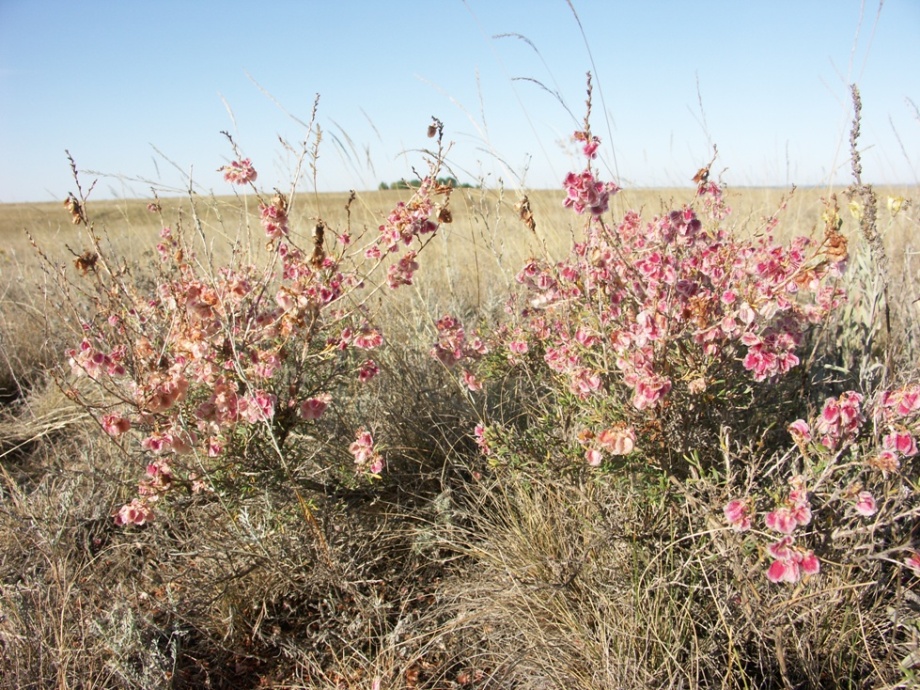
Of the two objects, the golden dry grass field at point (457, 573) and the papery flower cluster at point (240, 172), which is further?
the papery flower cluster at point (240, 172)

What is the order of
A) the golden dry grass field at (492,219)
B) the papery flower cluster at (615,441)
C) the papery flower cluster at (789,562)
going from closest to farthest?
1. the papery flower cluster at (789,562)
2. the papery flower cluster at (615,441)
3. the golden dry grass field at (492,219)

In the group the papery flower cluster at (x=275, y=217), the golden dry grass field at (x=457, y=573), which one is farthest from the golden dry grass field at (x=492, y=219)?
the golden dry grass field at (x=457, y=573)

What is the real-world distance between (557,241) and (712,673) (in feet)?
7.31

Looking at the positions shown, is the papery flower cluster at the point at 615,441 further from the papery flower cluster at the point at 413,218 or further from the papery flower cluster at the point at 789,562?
the papery flower cluster at the point at 413,218

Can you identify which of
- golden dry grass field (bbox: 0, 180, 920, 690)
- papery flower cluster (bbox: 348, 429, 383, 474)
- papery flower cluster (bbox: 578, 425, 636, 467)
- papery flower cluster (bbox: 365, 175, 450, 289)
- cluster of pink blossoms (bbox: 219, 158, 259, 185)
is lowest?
golden dry grass field (bbox: 0, 180, 920, 690)

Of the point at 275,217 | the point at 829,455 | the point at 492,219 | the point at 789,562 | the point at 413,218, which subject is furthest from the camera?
the point at 492,219

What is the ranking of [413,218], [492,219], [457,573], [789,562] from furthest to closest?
[492,219] → [457,573] → [413,218] → [789,562]

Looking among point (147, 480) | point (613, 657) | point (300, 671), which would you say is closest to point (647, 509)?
point (613, 657)

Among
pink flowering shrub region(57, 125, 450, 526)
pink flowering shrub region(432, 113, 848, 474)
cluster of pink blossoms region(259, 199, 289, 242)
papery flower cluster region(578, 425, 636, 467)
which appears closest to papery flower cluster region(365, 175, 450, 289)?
pink flowering shrub region(57, 125, 450, 526)

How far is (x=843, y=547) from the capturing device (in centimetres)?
161

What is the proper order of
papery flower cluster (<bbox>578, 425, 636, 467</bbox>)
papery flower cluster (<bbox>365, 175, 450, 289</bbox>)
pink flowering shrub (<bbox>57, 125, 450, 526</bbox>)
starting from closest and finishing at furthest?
papery flower cluster (<bbox>578, 425, 636, 467</bbox>) → pink flowering shrub (<bbox>57, 125, 450, 526</bbox>) → papery flower cluster (<bbox>365, 175, 450, 289</bbox>)

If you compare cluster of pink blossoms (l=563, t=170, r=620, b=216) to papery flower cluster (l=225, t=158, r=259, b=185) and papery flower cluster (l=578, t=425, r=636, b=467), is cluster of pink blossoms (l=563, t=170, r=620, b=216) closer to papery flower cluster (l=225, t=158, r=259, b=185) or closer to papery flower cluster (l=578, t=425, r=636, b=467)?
papery flower cluster (l=578, t=425, r=636, b=467)

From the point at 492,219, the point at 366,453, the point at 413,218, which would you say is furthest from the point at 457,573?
the point at 492,219

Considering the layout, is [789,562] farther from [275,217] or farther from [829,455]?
[275,217]
